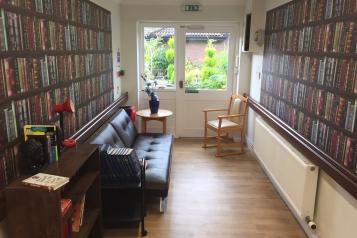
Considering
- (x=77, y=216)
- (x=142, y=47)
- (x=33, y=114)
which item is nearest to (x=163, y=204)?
(x=77, y=216)

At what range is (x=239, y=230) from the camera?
2604mm

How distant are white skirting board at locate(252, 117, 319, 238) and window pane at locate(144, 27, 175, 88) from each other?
198cm

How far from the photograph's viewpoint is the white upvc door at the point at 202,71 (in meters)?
4.93

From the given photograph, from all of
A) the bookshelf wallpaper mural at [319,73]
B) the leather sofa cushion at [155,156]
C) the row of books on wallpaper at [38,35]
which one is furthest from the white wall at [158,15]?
the row of books on wallpaper at [38,35]

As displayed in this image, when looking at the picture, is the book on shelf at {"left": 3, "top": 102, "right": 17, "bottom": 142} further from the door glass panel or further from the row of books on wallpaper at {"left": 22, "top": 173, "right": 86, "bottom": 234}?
the door glass panel

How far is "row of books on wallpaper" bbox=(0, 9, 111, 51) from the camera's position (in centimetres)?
157

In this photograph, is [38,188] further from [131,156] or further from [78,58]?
[78,58]

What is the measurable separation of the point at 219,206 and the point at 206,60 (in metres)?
2.74

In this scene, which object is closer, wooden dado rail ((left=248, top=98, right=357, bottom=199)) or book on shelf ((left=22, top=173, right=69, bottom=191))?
book on shelf ((left=22, top=173, right=69, bottom=191))

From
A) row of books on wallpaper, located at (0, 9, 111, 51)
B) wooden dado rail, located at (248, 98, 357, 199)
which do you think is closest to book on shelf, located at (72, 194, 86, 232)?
row of books on wallpaper, located at (0, 9, 111, 51)

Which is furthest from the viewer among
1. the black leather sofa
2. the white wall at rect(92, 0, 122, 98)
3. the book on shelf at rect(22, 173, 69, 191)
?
the white wall at rect(92, 0, 122, 98)

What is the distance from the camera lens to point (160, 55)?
500 centimetres

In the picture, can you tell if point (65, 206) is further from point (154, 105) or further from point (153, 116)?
point (154, 105)

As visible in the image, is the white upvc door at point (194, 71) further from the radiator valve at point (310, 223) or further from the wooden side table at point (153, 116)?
the radiator valve at point (310, 223)
